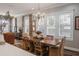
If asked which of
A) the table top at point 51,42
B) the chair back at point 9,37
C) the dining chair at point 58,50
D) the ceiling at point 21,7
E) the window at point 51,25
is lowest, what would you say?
the dining chair at point 58,50

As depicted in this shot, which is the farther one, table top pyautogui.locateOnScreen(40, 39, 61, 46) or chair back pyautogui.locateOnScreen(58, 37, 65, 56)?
table top pyautogui.locateOnScreen(40, 39, 61, 46)

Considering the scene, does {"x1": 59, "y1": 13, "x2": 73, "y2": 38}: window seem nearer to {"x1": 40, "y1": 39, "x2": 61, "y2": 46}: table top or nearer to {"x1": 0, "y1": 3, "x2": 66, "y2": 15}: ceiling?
{"x1": 40, "y1": 39, "x2": 61, "y2": 46}: table top

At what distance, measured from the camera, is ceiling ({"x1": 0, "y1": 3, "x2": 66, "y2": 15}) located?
9.35 ft

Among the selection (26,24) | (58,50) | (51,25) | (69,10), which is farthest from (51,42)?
(69,10)

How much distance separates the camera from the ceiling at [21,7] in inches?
112

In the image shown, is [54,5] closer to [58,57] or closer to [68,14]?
[68,14]

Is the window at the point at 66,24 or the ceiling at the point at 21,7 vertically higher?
the ceiling at the point at 21,7

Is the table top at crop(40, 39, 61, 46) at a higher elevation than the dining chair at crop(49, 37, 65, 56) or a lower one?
higher

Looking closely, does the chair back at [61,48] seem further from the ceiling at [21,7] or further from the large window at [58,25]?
the ceiling at [21,7]

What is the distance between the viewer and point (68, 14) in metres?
2.91

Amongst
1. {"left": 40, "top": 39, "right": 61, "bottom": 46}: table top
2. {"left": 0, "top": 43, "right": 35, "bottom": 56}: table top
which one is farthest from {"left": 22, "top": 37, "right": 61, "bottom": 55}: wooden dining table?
{"left": 0, "top": 43, "right": 35, "bottom": 56}: table top

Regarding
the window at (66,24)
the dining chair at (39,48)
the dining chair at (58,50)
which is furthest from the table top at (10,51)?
the window at (66,24)

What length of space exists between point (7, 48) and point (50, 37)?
866 mm

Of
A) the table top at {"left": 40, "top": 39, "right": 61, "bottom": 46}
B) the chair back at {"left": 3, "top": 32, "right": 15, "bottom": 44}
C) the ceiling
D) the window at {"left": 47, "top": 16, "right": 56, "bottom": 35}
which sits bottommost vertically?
the table top at {"left": 40, "top": 39, "right": 61, "bottom": 46}
